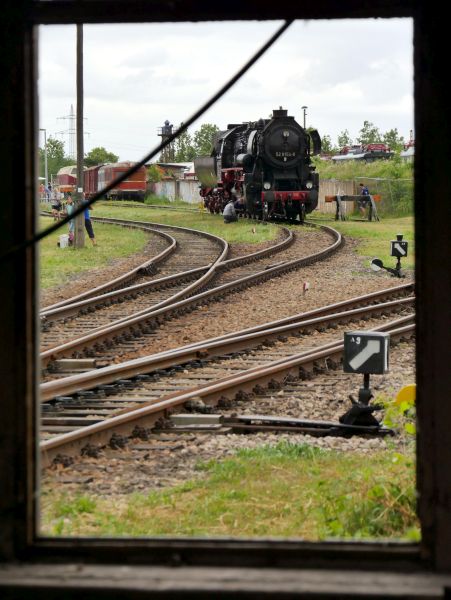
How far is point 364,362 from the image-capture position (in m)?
6.91

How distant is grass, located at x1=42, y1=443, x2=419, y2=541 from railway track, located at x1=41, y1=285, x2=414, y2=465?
0.94 meters

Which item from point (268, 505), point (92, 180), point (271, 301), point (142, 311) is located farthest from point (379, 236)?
point (92, 180)

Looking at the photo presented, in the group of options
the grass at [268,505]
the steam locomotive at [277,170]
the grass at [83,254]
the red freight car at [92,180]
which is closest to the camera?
the grass at [268,505]

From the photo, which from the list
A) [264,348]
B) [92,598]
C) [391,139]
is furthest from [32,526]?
[391,139]

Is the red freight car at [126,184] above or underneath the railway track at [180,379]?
above

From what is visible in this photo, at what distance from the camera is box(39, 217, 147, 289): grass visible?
18391 millimetres

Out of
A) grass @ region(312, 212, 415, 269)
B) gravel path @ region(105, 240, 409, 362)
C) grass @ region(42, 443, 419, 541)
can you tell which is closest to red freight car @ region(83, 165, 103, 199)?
grass @ region(312, 212, 415, 269)

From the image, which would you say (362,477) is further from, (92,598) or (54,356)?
(54,356)

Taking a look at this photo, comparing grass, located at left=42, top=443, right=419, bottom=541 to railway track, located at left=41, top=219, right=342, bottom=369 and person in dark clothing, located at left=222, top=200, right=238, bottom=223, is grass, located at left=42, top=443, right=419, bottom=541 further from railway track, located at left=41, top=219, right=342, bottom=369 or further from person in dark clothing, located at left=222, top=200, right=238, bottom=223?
person in dark clothing, located at left=222, top=200, right=238, bottom=223

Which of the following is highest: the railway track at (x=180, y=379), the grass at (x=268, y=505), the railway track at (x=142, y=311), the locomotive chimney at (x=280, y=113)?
the locomotive chimney at (x=280, y=113)

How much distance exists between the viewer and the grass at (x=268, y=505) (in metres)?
4.70

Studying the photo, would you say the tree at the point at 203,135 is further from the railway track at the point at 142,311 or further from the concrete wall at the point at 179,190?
the railway track at the point at 142,311

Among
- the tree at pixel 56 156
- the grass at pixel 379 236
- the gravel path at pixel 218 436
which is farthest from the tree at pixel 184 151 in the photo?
the gravel path at pixel 218 436

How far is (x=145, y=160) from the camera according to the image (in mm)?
3088
